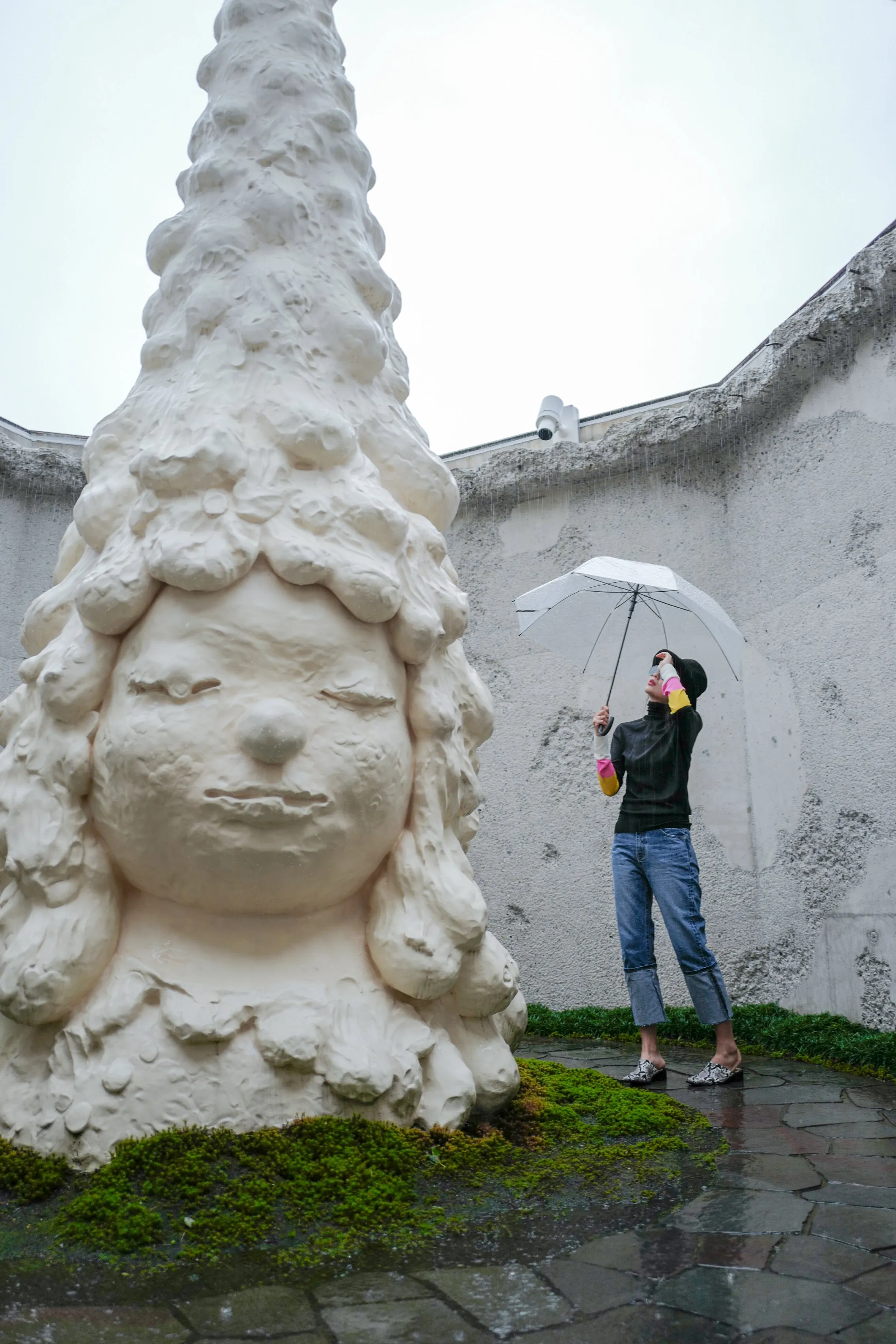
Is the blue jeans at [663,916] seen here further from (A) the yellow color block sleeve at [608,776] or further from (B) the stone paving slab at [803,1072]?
(B) the stone paving slab at [803,1072]

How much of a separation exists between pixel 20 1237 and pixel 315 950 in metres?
0.90

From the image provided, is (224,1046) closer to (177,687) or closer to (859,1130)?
(177,687)

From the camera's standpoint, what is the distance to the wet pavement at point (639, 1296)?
1.52m

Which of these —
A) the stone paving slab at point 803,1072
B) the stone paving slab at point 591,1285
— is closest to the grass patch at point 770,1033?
the stone paving slab at point 803,1072

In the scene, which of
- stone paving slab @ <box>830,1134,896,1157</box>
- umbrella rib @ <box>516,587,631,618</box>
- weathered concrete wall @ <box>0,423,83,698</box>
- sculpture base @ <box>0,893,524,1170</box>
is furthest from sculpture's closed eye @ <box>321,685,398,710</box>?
weathered concrete wall @ <box>0,423,83,698</box>

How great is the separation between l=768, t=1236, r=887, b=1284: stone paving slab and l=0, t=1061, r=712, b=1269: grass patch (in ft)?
1.31

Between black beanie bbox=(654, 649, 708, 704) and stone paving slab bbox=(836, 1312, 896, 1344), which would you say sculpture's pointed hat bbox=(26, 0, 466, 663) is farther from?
stone paving slab bbox=(836, 1312, 896, 1344)

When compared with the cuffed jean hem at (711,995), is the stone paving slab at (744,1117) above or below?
below

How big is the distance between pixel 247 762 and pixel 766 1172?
161cm

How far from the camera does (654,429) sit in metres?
5.41

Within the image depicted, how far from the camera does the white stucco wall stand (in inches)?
172

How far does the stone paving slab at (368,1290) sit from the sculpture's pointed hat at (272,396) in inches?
57.8

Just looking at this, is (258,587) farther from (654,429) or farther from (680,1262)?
(654,429)

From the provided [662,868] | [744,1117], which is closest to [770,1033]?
[662,868]
